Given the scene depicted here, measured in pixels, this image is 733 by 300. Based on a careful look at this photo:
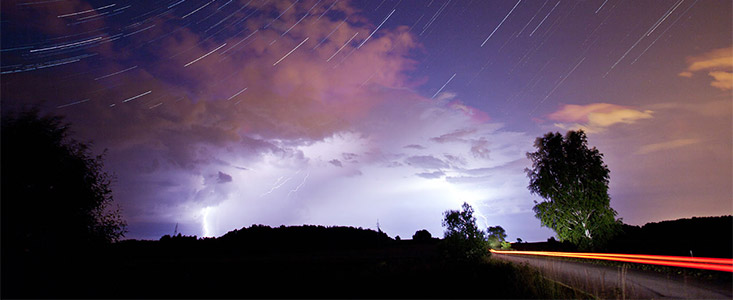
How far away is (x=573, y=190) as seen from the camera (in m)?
30.8

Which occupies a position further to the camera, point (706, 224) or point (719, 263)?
point (706, 224)

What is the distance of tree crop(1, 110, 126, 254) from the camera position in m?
12.4

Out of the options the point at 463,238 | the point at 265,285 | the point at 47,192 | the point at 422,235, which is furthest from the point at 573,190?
the point at 422,235

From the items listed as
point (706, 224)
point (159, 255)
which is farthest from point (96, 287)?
point (159, 255)

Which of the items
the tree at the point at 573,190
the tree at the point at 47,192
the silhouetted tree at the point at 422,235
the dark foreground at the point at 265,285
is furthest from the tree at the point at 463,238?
the silhouetted tree at the point at 422,235

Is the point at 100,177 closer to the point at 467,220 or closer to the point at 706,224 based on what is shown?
the point at 467,220

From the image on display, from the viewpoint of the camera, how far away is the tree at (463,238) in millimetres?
21000

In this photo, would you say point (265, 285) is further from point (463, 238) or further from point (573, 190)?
point (573, 190)

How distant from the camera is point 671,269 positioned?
53.2 ft

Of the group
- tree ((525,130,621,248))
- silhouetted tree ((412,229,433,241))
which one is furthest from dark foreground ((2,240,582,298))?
silhouetted tree ((412,229,433,241))

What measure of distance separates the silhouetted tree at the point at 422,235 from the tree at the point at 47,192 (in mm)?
76425

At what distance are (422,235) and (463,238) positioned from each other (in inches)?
2734

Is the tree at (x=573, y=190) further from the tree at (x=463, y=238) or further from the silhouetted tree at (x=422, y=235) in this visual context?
the silhouetted tree at (x=422, y=235)

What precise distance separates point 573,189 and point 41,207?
38697mm
